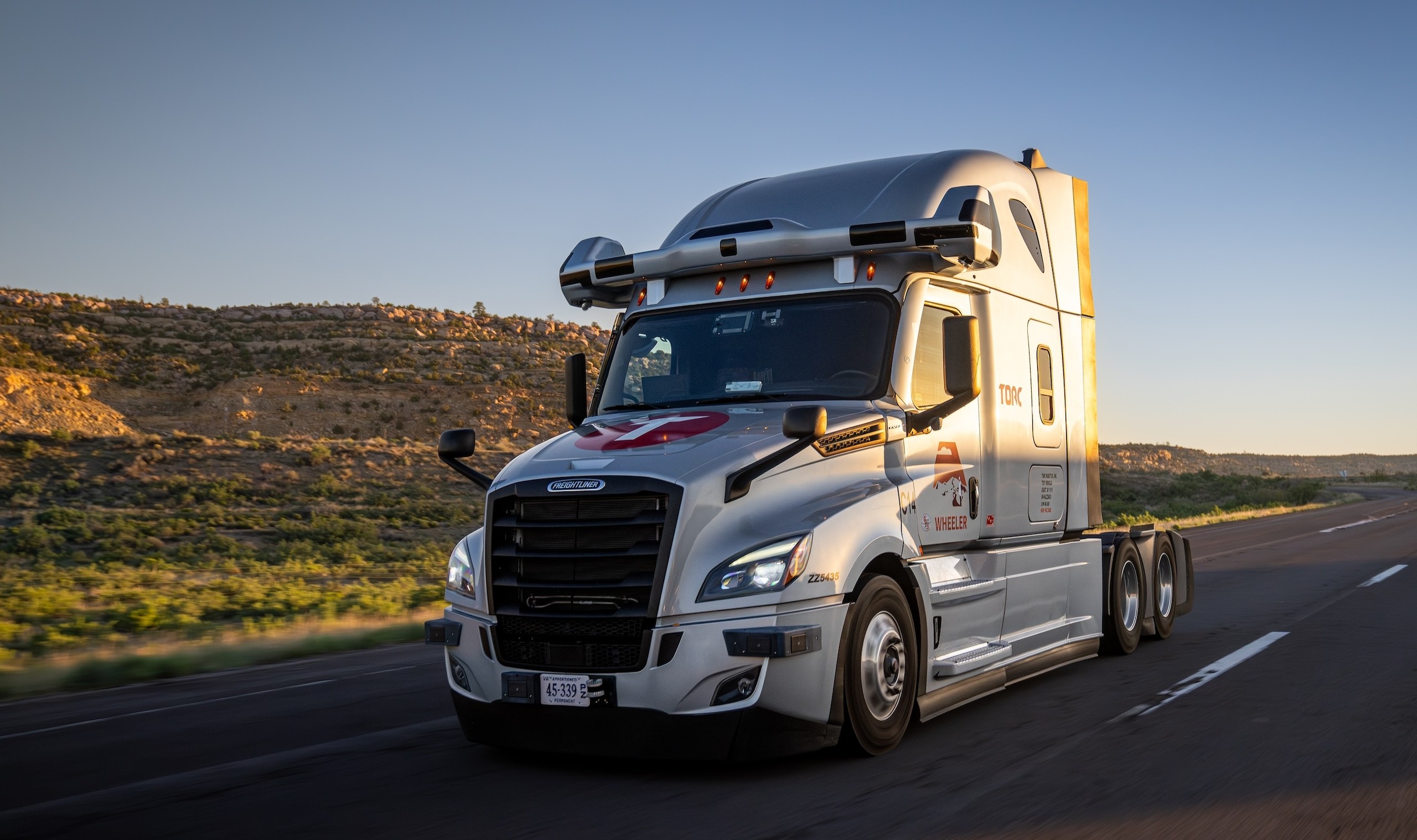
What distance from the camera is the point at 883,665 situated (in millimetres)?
6641

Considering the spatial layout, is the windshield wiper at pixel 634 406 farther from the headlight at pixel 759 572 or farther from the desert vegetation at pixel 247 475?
the desert vegetation at pixel 247 475

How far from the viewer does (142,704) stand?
9.09 meters

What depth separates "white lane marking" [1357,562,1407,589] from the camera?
57.1ft

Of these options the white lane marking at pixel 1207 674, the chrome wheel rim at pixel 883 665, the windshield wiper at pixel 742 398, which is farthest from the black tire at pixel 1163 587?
the windshield wiper at pixel 742 398

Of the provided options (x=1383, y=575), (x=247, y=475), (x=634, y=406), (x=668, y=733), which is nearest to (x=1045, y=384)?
(x=634, y=406)

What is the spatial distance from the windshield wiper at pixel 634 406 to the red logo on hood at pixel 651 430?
0.33m

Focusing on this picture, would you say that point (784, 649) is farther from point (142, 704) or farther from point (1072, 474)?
point (142, 704)

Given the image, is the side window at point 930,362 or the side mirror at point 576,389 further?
the side mirror at point 576,389

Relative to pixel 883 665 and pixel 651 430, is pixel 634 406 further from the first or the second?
pixel 883 665

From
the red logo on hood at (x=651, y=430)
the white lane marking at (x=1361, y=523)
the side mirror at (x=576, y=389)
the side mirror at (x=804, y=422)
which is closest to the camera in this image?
the side mirror at (x=804, y=422)

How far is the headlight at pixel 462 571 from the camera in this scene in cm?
663

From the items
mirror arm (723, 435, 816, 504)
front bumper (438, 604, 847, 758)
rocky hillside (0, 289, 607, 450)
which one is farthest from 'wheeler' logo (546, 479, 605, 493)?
rocky hillside (0, 289, 607, 450)

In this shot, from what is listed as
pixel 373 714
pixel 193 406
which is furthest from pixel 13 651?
pixel 193 406

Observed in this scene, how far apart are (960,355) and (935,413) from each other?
1.26 feet
